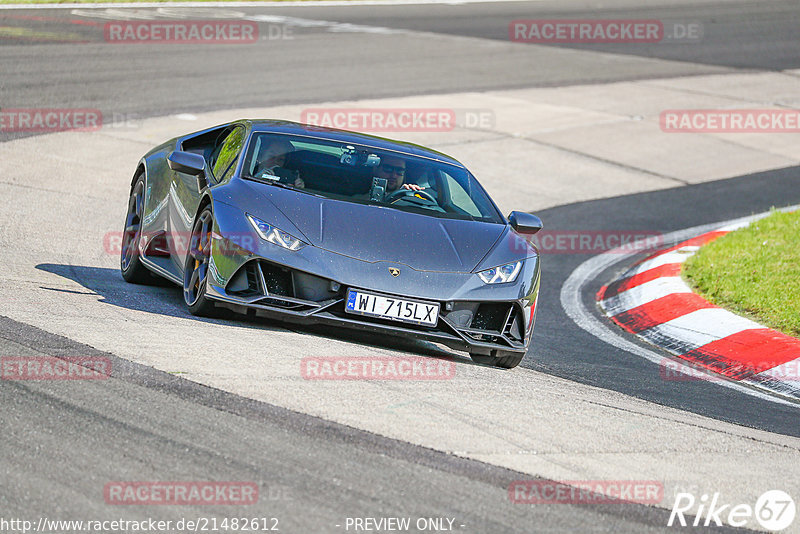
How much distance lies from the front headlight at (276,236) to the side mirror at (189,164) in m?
0.92

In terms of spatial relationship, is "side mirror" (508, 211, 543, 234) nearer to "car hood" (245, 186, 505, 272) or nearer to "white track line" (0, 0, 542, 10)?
"car hood" (245, 186, 505, 272)

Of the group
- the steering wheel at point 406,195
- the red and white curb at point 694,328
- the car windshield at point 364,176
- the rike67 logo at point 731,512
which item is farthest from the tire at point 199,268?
the red and white curb at point 694,328

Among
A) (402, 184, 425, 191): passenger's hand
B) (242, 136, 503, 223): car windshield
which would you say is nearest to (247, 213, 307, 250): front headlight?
(242, 136, 503, 223): car windshield

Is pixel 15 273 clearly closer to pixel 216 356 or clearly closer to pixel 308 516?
pixel 216 356

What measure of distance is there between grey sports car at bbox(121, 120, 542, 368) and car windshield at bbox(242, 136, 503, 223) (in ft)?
0.03

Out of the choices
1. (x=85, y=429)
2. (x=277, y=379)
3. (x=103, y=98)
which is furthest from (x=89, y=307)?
(x=103, y=98)

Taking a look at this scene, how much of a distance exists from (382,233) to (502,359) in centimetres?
107

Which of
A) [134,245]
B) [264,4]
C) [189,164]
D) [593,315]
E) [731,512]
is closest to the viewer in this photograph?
[731,512]

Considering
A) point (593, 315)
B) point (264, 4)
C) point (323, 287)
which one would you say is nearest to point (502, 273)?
point (323, 287)

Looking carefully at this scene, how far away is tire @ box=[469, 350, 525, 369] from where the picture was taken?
6644mm

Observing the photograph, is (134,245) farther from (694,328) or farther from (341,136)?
(694,328)

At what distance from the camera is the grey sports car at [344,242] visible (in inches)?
244

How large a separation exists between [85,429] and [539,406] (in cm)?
216

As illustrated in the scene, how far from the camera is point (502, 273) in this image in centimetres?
664
